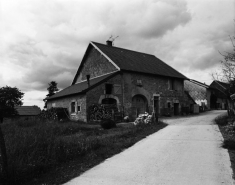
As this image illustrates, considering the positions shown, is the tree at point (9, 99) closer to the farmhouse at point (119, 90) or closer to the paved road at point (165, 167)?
the farmhouse at point (119, 90)

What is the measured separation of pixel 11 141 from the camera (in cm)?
564

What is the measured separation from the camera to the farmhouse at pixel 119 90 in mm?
18078

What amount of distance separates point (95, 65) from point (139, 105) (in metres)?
7.09

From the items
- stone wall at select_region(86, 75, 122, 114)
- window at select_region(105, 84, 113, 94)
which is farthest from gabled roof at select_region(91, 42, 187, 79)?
window at select_region(105, 84, 113, 94)

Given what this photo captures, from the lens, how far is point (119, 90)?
19281 mm

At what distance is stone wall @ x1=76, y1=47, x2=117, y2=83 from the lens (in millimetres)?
21562

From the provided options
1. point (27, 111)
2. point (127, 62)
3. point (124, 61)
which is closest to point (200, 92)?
point (127, 62)

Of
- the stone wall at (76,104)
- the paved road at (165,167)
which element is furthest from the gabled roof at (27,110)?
the paved road at (165,167)

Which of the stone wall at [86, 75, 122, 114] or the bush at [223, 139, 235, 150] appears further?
the stone wall at [86, 75, 122, 114]

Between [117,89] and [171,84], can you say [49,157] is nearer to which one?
[117,89]

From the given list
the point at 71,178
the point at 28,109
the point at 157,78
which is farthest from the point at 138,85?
the point at 28,109

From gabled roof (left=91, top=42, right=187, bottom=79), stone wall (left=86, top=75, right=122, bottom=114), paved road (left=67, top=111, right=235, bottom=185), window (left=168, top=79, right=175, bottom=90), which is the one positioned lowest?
paved road (left=67, top=111, right=235, bottom=185)

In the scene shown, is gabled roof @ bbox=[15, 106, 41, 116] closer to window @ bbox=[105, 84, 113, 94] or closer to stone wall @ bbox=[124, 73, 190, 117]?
window @ bbox=[105, 84, 113, 94]

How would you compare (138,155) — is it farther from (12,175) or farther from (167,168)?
(12,175)
